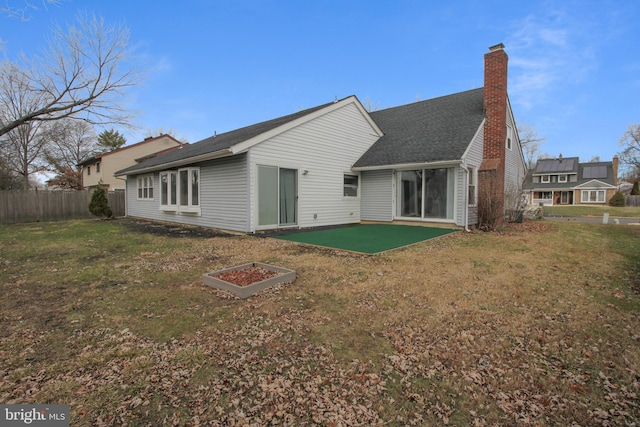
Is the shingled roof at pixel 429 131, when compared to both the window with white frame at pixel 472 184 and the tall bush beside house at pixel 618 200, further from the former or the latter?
the tall bush beside house at pixel 618 200

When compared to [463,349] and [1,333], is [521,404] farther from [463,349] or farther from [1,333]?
[1,333]

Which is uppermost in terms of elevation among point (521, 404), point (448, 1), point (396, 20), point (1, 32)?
point (396, 20)

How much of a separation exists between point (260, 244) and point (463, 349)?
5.91m

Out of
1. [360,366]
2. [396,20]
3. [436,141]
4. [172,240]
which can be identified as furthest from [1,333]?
[396,20]

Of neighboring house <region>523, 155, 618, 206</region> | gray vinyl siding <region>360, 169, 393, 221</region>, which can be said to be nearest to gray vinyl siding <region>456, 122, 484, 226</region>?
gray vinyl siding <region>360, 169, 393, 221</region>

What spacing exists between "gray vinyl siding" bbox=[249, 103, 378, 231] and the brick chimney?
485cm

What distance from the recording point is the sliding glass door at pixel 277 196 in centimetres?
988

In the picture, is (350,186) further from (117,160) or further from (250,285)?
(117,160)

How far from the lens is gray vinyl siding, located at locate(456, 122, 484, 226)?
10383 mm

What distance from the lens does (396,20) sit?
1364cm

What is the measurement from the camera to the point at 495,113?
460 inches

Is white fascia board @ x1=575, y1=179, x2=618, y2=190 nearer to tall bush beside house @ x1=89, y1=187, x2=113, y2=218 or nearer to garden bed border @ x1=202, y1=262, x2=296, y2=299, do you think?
garden bed border @ x1=202, y1=262, x2=296, y2=299

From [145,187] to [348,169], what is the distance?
430 inches

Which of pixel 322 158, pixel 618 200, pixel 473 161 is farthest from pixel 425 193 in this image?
pixel 618 200
